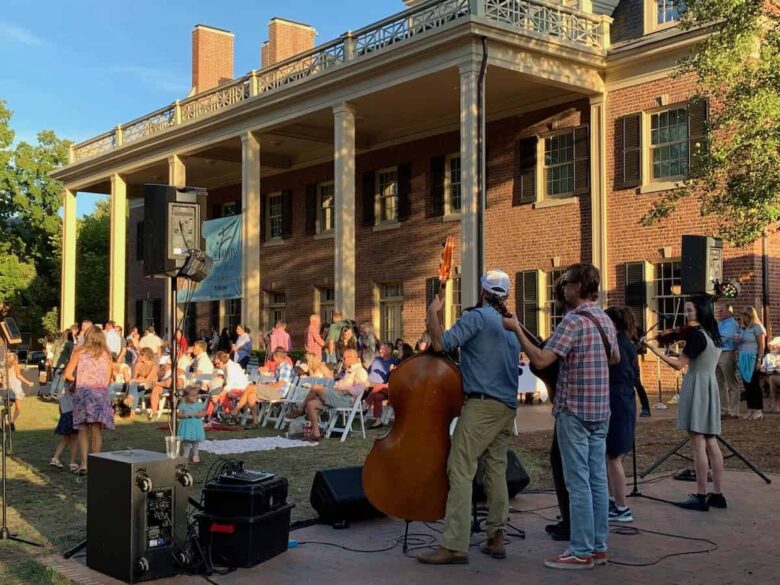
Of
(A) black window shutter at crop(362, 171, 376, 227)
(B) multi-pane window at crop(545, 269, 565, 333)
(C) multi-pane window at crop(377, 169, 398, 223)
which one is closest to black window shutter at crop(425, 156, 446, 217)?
(C) multi-pane window at crop(377, 169, 398, 223)

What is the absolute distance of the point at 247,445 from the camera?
12078 mm

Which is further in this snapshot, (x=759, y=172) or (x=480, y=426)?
(x=759, y=172)

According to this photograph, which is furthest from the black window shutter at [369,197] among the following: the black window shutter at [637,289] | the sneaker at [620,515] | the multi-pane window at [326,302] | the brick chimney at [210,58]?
the sneaker at [620,515]

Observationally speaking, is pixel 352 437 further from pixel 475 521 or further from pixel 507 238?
pixel 507 238

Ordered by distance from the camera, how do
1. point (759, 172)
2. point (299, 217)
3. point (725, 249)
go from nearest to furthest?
point (759, 172) → point (725, 249) → point (299, 217)

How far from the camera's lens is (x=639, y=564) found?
19.1ft

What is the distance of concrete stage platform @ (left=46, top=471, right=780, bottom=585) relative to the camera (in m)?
5.54

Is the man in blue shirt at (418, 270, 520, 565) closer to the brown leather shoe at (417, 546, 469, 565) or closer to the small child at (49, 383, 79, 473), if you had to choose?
the brown leather shoe at (417, 546, 469, 565)

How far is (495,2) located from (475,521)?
13.5 m

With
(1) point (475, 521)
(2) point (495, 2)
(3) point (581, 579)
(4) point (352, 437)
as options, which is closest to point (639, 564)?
(3) point (581, 579)

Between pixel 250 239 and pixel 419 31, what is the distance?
7.21 metres

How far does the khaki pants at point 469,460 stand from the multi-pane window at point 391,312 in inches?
698

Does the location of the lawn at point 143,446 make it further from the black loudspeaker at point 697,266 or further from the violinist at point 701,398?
the black loudspeaker at point 697,266

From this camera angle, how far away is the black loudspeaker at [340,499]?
7000mm
